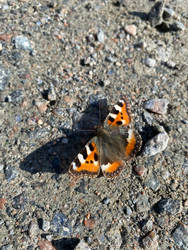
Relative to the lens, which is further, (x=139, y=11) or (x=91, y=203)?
(x=139, y=11)

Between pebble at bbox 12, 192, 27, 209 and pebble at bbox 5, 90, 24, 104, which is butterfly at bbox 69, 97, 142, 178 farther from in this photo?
pebble at bbox 5, 90, 24, 104

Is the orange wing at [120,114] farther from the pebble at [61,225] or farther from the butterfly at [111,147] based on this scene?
the pebble at [61,225]

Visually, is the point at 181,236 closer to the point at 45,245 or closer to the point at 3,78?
the point at 45,245

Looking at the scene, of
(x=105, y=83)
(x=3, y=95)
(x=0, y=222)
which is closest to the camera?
(x=0, y=222)

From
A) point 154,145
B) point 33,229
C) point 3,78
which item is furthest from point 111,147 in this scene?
point 3,78

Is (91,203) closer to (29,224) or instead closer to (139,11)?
(29,224)

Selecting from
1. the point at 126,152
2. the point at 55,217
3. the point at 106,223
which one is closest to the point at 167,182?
the point at 126,152
